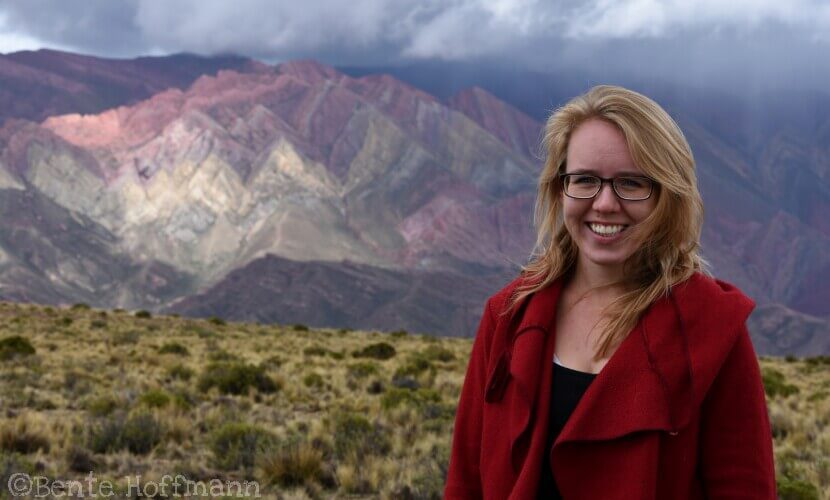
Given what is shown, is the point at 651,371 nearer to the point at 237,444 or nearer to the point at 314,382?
the point at 237,444

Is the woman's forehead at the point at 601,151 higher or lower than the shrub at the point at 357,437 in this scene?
higher

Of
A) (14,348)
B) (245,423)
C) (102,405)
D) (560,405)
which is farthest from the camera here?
(14,348)

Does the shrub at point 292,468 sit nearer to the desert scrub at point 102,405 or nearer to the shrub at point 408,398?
the shrub at point 408,398

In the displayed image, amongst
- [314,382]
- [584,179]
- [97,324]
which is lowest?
[97,324]

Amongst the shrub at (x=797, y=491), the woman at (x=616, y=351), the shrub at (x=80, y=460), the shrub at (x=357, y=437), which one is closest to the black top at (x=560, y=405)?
the woman at (x=616, y=351)

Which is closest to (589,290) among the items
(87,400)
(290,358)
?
(87,400)

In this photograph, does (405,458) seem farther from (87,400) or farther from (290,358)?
(290,358)

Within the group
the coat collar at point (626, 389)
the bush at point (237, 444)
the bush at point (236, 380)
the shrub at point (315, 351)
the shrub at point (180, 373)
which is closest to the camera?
the coat collar at point (626, 389)

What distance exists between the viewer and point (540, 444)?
3.17 metres

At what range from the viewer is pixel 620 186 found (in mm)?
3271

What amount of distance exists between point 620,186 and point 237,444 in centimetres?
777

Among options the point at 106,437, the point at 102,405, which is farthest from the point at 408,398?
the point at 106,437

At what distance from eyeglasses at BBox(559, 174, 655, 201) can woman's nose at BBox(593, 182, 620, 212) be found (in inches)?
0.5

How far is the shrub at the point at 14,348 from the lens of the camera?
18.9 meters
